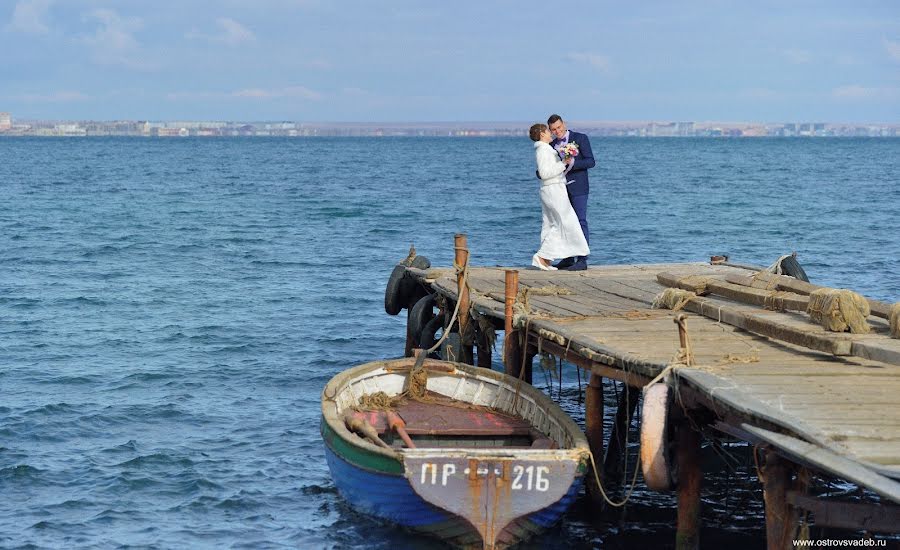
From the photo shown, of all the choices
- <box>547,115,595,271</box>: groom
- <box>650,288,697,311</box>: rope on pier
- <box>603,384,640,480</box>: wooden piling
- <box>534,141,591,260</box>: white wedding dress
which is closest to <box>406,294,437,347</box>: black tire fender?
<box>534,141,591,260</box>: white wedding dress

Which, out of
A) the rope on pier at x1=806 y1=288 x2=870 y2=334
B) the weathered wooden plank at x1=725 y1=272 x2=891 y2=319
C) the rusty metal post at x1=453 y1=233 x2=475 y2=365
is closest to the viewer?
the rope on pier at x1=806 y1=288 x2=870 y2=334

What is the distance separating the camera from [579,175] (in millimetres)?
16734

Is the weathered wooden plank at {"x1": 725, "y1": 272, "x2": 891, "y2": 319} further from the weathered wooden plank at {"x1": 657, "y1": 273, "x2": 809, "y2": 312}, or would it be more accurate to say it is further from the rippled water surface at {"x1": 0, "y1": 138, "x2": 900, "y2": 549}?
the rippled water surface at {"x1": 0, "y1": 138, "x2": 900, "y2": 549}

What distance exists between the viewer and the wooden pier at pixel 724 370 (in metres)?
7.70

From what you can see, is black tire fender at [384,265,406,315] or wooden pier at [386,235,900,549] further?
black tire fender at [384,265,406,315]

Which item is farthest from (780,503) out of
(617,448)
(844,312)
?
(617,448)

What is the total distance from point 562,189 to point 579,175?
314 mm

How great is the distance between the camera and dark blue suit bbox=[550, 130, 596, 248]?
1658cm

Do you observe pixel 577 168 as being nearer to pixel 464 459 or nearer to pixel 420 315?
pixel 420 315

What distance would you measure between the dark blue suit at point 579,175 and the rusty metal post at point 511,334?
411 cm

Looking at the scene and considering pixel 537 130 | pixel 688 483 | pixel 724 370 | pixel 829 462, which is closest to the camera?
pixel 829 462

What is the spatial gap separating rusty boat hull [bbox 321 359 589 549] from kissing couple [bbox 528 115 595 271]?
443 cm

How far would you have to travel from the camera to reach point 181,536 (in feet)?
40.0

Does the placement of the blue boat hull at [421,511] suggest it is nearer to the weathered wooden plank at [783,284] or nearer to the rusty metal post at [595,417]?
the rusty metal post at [595,417]
